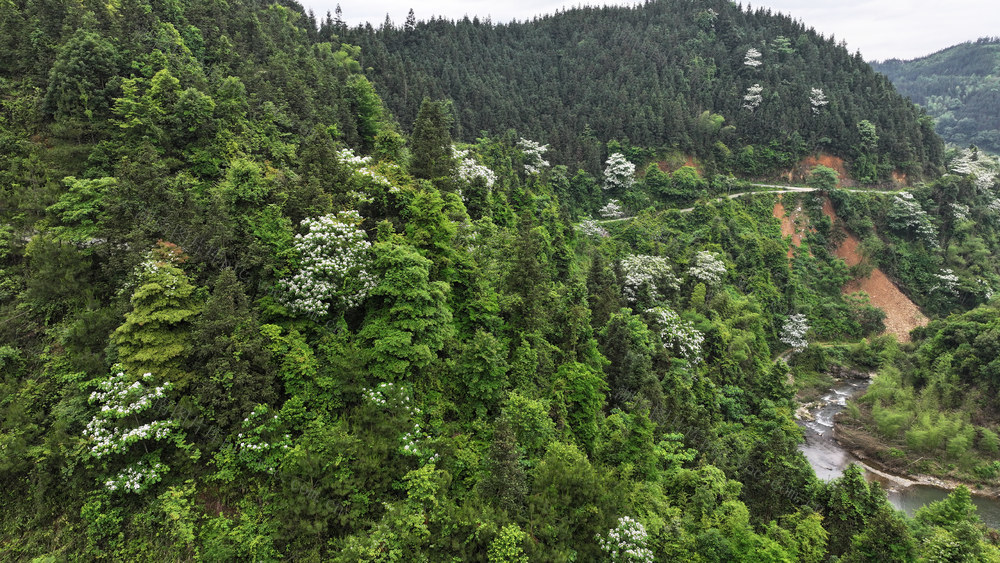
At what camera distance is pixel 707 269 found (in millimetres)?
53906

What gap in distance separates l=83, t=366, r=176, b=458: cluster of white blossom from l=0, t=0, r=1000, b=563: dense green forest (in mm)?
113

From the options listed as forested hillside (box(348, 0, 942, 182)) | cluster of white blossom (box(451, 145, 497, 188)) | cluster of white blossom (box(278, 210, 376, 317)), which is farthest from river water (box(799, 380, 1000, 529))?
forested hillside (box(348, 0, 942, 182))

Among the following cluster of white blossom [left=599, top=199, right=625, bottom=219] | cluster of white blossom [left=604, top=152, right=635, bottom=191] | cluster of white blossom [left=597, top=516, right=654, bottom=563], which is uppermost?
cluster of white blossom [left=604, top=152, right=635, bottom=191]

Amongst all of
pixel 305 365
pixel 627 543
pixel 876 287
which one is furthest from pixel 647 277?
pixel 876 287

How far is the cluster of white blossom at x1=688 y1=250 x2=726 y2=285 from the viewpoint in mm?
53125

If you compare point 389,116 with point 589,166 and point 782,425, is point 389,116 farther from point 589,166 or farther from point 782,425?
point 782,425

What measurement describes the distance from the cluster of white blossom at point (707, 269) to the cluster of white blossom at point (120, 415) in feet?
171

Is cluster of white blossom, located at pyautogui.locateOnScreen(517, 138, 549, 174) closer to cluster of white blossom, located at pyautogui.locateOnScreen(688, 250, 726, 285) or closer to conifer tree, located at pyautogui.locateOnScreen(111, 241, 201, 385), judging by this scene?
cluster of white blossom, located at pyautogui.locateOnScreen(688, 250, 726, 285)

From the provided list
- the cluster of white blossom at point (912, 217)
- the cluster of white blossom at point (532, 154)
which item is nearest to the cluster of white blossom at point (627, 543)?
the cluster of white blossom at point (532, 154)

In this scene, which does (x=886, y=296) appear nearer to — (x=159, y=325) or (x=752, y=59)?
(x=752, y=59)

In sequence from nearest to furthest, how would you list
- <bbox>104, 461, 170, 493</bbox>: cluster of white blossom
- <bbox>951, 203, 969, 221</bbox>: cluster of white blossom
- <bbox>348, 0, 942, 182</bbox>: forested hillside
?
<bbox>104, 461, 170, 493</bbox>: cluster of white blossom, <bbox>951, 203, 969, 221</bbox>: cluster of white blossom, <bbox>348, 0, 942, 182</bbox>: forested hillside

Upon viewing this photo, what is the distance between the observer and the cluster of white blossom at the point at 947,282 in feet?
→ 224

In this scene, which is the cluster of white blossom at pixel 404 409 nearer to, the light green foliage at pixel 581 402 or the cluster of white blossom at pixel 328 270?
the cluster of white blossom at pixel 328 270

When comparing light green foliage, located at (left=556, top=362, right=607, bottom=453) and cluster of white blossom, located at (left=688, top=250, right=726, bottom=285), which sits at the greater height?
cluster of white blossom, located at (left=688, top=250, right=726, bottom=285)
